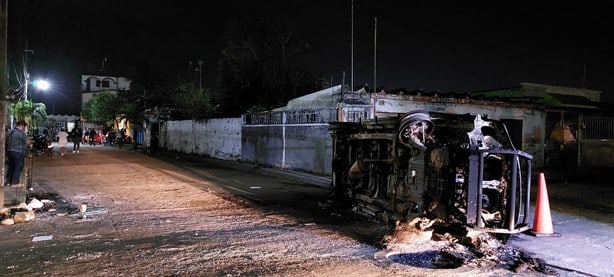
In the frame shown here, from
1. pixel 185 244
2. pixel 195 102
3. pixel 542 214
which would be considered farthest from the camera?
pixel 195 102

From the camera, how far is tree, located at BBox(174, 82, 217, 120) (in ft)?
95.3

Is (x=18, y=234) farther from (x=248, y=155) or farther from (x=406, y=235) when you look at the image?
(x=248, y=155)

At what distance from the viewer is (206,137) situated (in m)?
25.0

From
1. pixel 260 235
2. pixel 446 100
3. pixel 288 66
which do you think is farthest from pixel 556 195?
pixel 288 66

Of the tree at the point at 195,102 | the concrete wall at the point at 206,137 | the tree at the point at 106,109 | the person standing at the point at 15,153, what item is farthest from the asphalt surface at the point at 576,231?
the tree at the point at 106,109

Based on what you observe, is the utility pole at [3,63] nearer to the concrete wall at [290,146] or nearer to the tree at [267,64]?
the concrete wall at [290,146]

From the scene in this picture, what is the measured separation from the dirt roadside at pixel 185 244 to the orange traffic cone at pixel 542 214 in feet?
6.39

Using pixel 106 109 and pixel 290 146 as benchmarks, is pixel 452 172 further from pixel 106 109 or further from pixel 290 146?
pixel 106 109

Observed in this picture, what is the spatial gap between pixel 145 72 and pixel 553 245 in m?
46.9

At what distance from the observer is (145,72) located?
48.2 m

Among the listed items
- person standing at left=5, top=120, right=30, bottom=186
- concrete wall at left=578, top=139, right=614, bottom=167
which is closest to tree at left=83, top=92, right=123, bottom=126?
person standing at left=5, top=120, right=30, bottom=186

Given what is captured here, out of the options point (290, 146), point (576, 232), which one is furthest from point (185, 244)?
point (290, 146)

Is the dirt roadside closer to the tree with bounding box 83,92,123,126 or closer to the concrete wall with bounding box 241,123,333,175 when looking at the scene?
the concrete wall with bounding box 241,123,333,175

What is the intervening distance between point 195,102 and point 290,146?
14.0 meters
